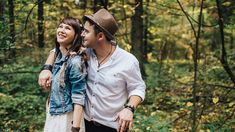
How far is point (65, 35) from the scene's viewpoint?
10.4ft

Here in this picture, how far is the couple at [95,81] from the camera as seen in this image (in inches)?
122

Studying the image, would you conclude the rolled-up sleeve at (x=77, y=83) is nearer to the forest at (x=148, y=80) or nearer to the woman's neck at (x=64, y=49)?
the woman's neck at (x=64, y=49)

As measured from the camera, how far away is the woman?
307 centimetres

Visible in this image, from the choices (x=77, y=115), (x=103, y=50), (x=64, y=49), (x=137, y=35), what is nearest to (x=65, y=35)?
(x=64, y=49)

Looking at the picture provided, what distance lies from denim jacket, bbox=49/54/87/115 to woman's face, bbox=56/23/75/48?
0.41 feet

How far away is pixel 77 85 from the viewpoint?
10.1ft

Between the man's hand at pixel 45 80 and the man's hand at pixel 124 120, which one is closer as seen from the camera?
the man's hand at pixel 124 120

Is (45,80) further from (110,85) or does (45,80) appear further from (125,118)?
(125,118)

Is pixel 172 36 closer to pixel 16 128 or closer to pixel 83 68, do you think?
pixel 16 128

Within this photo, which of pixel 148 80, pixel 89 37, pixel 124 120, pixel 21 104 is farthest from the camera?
pixel 148 80

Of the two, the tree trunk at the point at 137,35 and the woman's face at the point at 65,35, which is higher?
the woman's face at the point at 65,35


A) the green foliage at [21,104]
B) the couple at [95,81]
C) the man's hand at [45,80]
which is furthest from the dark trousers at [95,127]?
the green foliage at [21,104]

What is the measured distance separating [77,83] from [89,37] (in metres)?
0.37

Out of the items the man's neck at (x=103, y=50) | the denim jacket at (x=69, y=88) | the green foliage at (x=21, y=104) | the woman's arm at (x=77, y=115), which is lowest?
the green foliage at (x=21, y=104)
